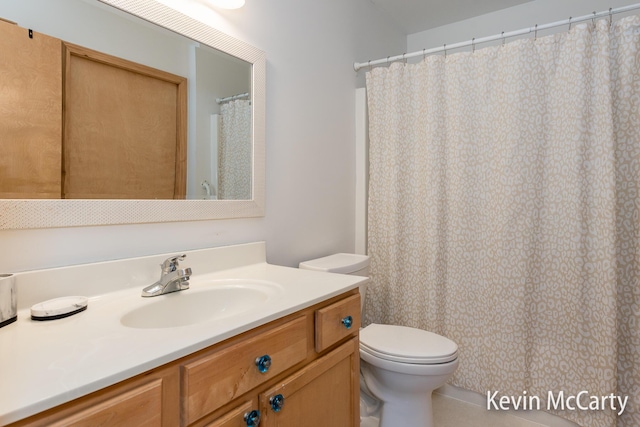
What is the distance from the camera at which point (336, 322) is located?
108 cm

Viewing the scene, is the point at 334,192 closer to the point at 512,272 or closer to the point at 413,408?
the point at 512,272

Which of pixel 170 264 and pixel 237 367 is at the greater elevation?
pixel 170 264

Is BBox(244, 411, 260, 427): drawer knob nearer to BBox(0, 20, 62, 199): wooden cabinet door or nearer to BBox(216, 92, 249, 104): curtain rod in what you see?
BBox(0, 20, 62, 199): wooden cabinet door

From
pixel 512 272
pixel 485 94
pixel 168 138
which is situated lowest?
pixel 512 272

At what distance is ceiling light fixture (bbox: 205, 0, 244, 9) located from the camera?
1.31 m

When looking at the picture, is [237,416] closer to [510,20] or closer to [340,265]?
[340,265]

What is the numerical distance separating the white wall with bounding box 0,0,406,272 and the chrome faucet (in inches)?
4.9

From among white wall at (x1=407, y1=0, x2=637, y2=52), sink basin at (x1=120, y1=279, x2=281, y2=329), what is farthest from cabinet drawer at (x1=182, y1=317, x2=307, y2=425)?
white wall at (x1=407, y1=0, x2=637, y2=52)

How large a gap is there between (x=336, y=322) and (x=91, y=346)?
65 centimetres

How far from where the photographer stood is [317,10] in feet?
6.14

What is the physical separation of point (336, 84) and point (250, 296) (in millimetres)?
1405

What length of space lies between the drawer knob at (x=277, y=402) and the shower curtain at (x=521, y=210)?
1.31m

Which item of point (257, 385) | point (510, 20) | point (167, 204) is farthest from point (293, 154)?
point (510, 20)

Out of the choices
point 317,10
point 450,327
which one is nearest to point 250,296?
point 450,327
